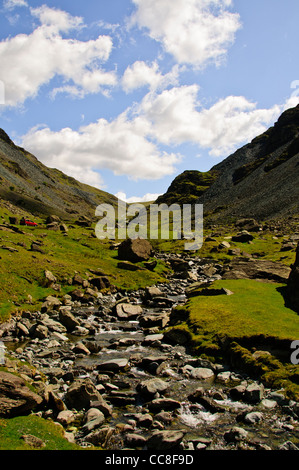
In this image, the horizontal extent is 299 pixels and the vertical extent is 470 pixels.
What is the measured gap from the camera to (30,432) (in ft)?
37.7

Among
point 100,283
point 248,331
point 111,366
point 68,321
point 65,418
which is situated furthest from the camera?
point 100,283

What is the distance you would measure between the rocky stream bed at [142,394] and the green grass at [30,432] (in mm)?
727

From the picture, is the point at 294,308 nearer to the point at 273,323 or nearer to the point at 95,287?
the point at 273,323

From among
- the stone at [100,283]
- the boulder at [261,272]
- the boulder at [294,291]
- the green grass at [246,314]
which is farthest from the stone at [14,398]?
the boulder at [261,272]

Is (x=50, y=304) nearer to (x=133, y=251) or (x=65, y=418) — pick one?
(x=65, y=418)

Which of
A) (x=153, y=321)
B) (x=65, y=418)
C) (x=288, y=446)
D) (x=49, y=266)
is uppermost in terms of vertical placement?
(x=49, y=266)

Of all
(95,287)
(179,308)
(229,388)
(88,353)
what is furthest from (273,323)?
(95,287)

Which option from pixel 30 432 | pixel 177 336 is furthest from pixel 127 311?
pixel 30 432

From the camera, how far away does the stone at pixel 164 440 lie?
11742 millimetres

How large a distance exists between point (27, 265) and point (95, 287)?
10.3 m

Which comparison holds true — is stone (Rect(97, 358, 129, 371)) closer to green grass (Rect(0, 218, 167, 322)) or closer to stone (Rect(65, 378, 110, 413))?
stone (Rect(65, 378, 110, 413))

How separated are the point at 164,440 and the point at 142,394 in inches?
190

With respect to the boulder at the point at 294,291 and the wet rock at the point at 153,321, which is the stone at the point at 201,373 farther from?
the boulder at the point at 294,291
